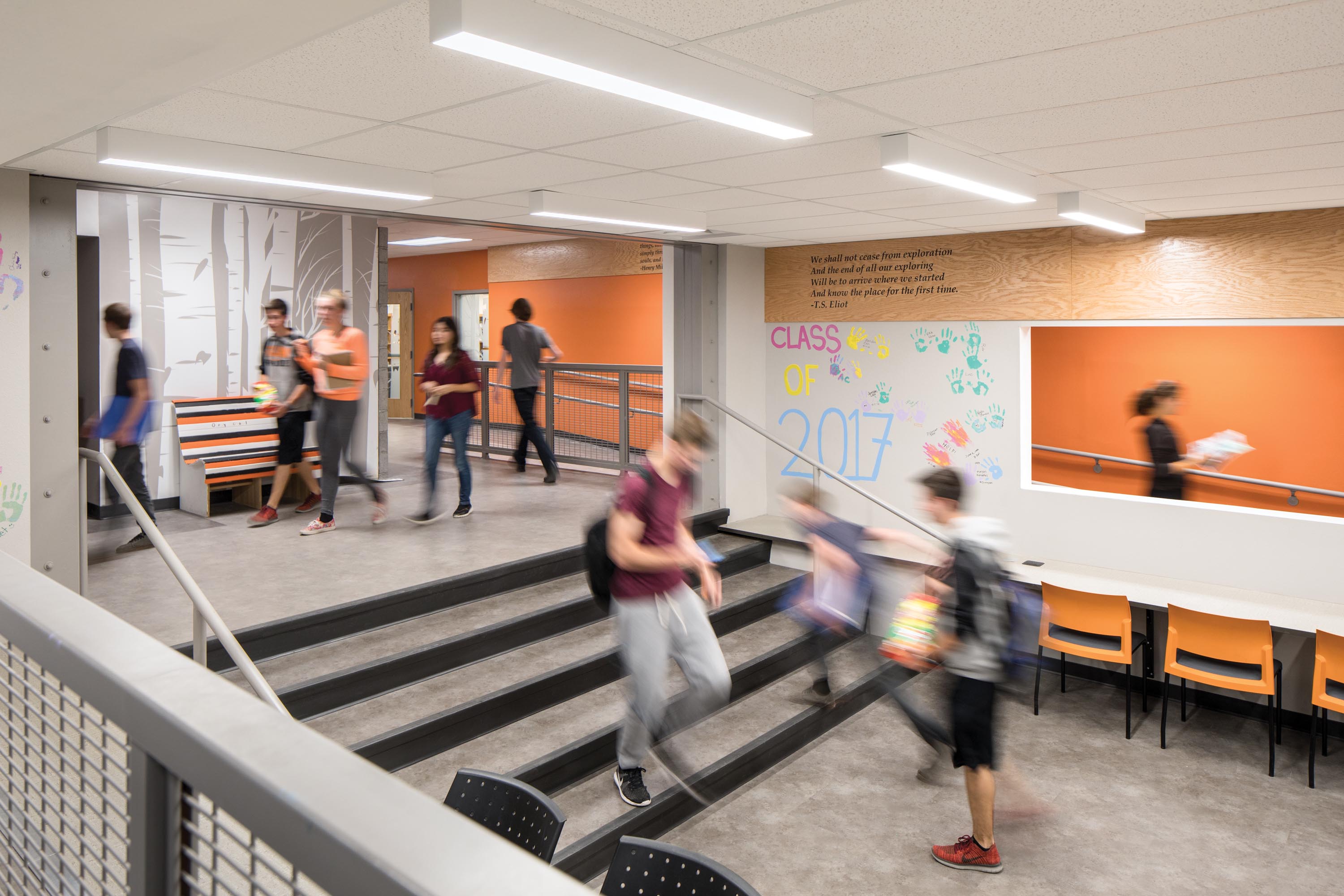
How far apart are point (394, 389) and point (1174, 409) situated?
12.0 m

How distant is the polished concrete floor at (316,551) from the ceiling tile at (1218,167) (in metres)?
3.34

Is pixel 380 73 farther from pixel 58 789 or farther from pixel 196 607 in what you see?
pixel 58 789

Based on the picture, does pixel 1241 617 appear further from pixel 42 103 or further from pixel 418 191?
pixel 42 103

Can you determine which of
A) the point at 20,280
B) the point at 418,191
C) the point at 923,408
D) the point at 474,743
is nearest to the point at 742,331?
the point at 923,408

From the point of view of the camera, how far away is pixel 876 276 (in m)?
7.70

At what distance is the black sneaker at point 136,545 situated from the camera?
20.9 ft

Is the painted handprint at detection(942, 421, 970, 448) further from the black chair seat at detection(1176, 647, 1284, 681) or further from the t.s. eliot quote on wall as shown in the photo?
the black chair seat at detection(1176, 647, 1284, 681)

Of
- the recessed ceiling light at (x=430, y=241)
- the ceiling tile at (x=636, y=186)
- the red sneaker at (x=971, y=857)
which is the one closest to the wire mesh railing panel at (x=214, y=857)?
the red sneaker at (x=971, y=857)

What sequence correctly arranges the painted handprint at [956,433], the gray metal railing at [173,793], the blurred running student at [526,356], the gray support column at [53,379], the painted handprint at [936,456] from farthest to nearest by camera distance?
the blurred running student at [526,356] < the painted handprint at [936,456] < the painted handprint at [956,433] < the gray support column at [53,379] < the gray metal railing at [173,793]

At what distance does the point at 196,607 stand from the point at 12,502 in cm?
145

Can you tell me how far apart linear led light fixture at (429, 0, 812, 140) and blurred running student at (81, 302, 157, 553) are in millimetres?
4149

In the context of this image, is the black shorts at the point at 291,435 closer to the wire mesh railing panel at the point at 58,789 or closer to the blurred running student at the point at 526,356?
the blurred running student at the point at 526,356

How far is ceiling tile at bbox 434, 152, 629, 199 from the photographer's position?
426 cm

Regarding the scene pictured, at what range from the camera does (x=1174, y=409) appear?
6.46 meters
